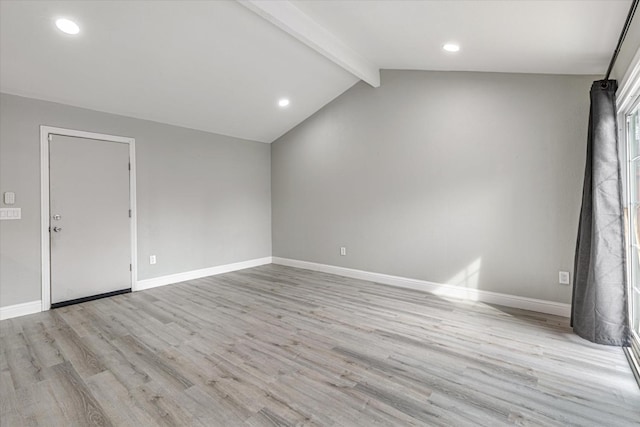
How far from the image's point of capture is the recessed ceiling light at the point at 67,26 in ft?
8.57

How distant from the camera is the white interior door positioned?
3662 millimetres

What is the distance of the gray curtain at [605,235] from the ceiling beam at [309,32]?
8.06 feet

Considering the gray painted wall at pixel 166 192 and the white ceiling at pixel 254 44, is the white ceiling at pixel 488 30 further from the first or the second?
the gray painted wall at pixel 166 192

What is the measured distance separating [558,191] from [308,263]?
375cm

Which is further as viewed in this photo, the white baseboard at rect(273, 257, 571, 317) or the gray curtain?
the white baseboard at rect(273, 257, 571, 317)

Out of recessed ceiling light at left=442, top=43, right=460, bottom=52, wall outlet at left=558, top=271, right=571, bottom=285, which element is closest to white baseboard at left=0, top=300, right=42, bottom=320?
recessed ceiling light at left=442, top=43, right=460, bottom=52

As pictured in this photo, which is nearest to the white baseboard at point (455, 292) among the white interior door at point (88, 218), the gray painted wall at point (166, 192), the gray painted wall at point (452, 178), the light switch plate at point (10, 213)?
the gray painted wall at point (452, 178)

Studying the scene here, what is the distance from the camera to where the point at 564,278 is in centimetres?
321

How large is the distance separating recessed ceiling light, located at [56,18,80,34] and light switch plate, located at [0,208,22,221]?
6.64 feet

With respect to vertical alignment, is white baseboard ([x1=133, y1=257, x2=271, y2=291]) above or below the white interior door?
below

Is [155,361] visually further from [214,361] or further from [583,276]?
[583,276]

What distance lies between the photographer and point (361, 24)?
9.99 feet

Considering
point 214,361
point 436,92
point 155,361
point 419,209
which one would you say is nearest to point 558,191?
point 419,209

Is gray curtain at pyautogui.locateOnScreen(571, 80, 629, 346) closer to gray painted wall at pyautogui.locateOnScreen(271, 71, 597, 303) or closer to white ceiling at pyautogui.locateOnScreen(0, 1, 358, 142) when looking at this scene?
gray painted wall at pyautogui.locateOnScreen(271, 71, 597, 303)
